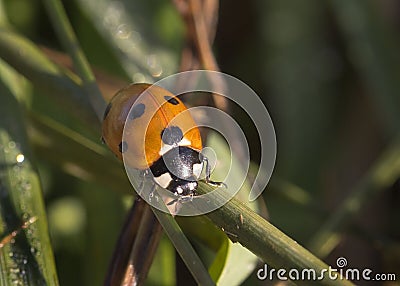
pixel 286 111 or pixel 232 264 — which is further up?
pixel 232 264

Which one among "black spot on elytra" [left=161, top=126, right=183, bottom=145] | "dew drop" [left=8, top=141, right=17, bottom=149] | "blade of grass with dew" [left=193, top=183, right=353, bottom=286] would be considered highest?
"blade of grass with dew" [left=193, top=183, right=353, bottom=286]

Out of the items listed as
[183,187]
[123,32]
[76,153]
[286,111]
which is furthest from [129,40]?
[183,187]

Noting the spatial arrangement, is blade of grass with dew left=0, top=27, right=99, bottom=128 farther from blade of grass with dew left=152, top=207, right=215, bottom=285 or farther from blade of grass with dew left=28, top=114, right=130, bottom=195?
blade of grass with dew left=152, top=207, right=215, bottom=285

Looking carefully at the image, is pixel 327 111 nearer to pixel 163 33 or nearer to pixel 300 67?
pixel 300 67

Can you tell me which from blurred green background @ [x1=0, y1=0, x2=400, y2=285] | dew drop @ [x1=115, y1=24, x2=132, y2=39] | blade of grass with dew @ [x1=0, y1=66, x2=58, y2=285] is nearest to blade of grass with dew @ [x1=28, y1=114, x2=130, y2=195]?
blurred green background @ [x1=0, y1=0, x2=400, y2=285]

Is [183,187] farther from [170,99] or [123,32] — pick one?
[123,32]

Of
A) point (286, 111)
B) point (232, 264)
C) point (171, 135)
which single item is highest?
point (171, 135)

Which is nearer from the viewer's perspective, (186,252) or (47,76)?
(186,252)

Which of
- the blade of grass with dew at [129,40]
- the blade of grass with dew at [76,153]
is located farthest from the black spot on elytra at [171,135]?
the blade of grass with dew at [129,40]
